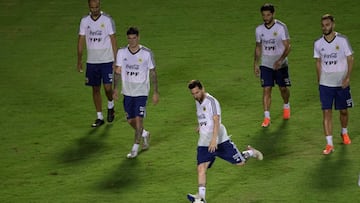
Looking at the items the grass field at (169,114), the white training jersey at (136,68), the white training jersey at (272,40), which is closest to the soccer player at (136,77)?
the white training jersey at (136,68)

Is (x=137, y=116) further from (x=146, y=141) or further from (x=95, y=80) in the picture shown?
(x=95, y=80)

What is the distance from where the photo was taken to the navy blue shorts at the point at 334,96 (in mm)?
16484

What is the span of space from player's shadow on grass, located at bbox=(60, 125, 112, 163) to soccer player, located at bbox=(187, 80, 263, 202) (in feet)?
9.81

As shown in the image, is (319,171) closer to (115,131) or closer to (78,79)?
(115,131)

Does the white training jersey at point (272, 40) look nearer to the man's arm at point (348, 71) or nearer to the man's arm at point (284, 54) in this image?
the man's arm at point (284, 54)

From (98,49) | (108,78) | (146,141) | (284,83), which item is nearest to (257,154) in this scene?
(146,141)

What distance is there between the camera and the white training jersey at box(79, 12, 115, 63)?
18.1 m

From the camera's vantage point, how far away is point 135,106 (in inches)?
664

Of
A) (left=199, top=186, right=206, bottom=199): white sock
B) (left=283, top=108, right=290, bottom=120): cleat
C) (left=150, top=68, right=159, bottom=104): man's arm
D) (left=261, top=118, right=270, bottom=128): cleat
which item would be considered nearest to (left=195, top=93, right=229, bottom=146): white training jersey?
(left=199, top=186, right=206, bottom=199): white sock

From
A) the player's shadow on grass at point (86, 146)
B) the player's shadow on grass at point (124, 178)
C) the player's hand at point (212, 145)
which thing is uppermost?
the player's hand at point (212, 145)

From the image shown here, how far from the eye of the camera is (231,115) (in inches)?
733

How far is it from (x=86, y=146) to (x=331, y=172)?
445 cm

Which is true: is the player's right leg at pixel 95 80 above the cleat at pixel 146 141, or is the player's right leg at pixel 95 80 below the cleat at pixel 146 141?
above

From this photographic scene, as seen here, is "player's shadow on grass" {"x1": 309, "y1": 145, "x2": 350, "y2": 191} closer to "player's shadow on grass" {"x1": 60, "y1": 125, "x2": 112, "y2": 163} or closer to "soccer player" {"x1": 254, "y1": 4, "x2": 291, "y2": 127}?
"soccer player" {"x1": 254, "y1": 4, "x2": 291, "y2": 127}
